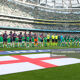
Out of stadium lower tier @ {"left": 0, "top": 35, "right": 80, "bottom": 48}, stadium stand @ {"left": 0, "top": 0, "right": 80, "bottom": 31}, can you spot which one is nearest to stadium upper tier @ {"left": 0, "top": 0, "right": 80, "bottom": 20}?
stadium stand @ {"left": 0, "top": 0, "right": 80, "bottom": 31}

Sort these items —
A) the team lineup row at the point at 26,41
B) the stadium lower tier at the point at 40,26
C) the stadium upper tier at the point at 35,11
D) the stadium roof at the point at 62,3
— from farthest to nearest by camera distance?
the stadium roof at the point at 62,3 < the stadium upper tier at the point at 35,11 < the stadium lower tier at the point at 40,26 < the team lineup row at the point at 26,41

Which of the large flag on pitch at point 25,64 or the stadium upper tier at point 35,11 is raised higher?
the stadium upper tier at point 35,11

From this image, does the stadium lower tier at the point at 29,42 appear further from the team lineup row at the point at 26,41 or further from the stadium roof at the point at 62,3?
the stadium roof at the point at 62,3

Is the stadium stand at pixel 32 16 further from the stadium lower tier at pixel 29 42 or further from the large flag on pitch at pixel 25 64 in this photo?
the large flag on pitch at pixel 25 64

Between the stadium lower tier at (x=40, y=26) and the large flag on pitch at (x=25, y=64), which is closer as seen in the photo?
the large flag on pitch at (x=25, y=64)

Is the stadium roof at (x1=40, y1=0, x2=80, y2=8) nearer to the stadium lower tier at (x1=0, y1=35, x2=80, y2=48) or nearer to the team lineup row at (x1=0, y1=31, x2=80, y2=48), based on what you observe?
the team lineup row at (x1=0, y1=31, x2=80, y2=48)

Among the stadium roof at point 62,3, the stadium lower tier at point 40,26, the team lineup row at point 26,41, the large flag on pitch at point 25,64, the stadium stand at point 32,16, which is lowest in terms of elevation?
the large flag on pitch at point 25,64

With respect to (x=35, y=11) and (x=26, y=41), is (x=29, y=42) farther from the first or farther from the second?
(x=35, y=11)

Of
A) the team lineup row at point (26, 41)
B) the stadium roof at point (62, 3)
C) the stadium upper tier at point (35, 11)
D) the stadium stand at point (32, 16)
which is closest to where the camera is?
the team lineup row at point (26, 41)

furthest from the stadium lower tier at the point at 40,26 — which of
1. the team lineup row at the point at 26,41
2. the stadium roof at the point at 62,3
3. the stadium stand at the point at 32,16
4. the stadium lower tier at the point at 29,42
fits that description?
the stadium lower tier at the point at 29,42

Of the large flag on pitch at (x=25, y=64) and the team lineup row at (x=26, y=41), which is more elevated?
the team lineup row at (x=26, y=41)

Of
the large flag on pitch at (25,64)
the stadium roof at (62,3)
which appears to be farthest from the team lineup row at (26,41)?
the stadium roof at (62,3)

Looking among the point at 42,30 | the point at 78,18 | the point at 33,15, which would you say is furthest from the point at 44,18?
the point at 78,18

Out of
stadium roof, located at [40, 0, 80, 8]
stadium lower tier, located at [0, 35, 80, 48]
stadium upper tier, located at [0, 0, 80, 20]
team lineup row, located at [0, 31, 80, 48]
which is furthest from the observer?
stadium roof, located at [40, 0, 80, 8]
